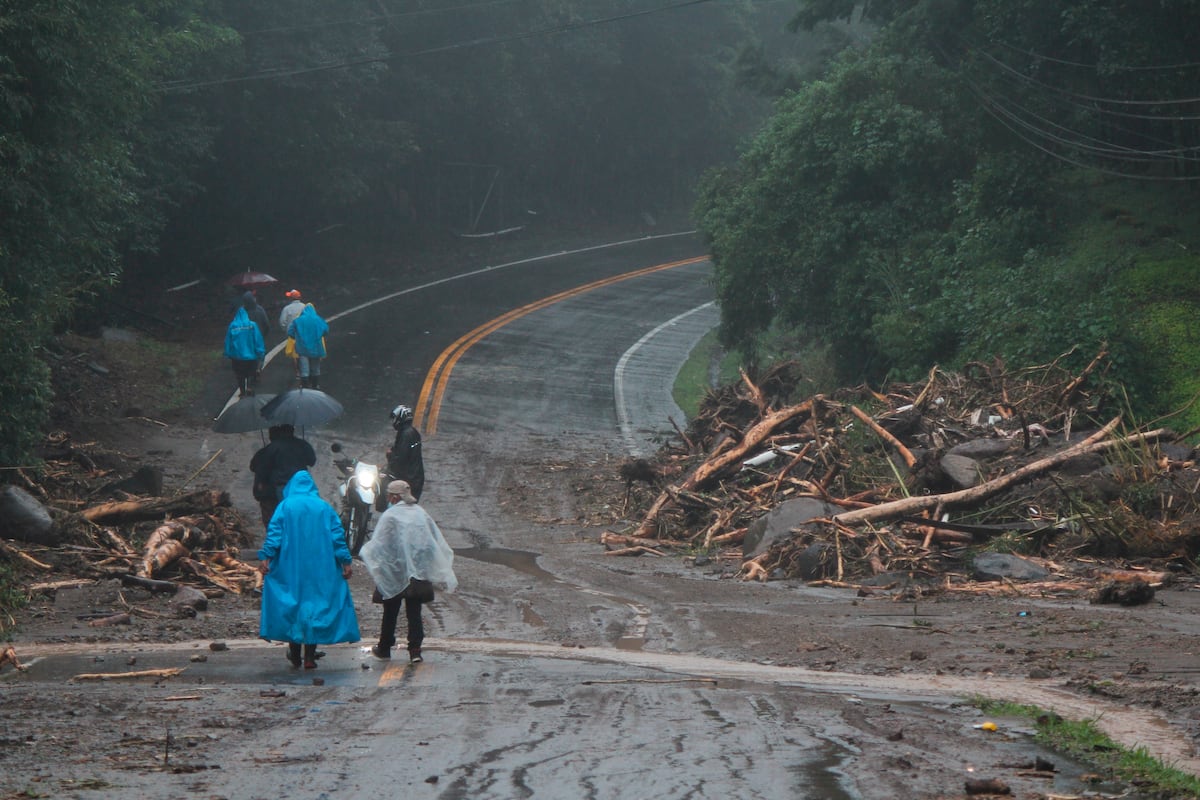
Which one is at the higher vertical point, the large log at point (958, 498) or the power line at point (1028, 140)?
the power line at point (1028, 140)

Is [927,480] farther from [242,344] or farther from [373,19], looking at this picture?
[373,19]

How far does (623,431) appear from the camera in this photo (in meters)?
24.9

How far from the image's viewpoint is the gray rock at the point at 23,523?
13.8m

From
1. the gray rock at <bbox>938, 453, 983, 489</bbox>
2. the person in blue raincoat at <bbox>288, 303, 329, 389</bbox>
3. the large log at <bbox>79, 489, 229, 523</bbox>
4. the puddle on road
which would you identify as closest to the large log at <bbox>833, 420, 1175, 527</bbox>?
the gray rock at <bbox>938, 453, 983, 489</bbox>

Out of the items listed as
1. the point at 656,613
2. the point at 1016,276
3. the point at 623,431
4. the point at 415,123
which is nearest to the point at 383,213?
the point at 415,123

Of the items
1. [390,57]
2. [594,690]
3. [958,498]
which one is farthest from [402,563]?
[390,57]

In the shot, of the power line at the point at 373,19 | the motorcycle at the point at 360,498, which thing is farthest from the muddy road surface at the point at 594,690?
the power line at the point at 373,19

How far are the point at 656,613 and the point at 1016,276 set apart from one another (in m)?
12.7

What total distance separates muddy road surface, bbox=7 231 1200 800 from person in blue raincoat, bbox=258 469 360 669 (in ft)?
1.00

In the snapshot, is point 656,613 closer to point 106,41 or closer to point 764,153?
point 106,41

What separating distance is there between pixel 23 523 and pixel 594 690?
7802 millimetres

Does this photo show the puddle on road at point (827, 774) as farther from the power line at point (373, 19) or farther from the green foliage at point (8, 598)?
the power line at point (373, 19)

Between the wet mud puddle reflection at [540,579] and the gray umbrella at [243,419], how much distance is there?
9.55ft

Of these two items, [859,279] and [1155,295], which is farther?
[859,279]
